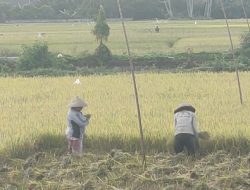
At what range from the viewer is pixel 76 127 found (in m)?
6.88

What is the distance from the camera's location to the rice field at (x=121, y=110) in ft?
23.8

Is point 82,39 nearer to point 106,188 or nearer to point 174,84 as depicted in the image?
point 174,84

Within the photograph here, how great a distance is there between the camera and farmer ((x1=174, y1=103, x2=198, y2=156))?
661cm

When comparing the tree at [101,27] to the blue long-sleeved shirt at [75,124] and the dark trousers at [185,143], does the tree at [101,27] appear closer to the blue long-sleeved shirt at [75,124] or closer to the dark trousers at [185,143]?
the blue long-sleeved shirt at [75,124]

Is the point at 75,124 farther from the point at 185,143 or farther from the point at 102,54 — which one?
the point at 102,54

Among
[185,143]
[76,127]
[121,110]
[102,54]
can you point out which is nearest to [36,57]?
[102,54]

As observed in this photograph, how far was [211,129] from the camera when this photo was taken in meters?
7.42

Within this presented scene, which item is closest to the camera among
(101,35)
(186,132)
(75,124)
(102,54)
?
(186,132)

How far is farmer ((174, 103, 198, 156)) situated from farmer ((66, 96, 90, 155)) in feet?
3.76

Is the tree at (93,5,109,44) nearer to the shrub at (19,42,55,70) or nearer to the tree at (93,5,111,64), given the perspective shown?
the tree at (93,5,111,64)

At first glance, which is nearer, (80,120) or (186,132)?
(186,132)

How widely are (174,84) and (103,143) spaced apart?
629 cm

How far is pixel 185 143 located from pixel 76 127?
4.43ft


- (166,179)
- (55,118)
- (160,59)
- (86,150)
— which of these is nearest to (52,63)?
(160,59)
